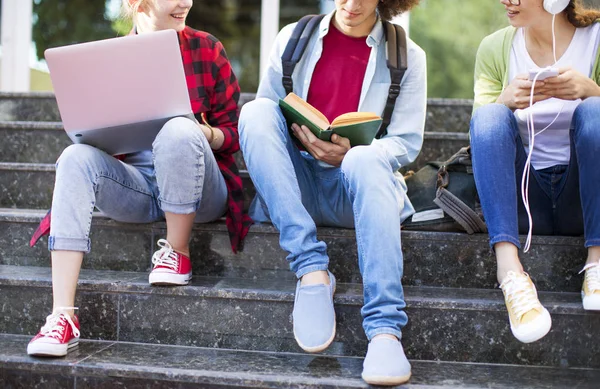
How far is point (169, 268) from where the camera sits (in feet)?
6.28

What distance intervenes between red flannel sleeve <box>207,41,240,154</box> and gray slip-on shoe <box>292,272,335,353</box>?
0.69 metres

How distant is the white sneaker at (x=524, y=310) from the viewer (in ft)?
5.23

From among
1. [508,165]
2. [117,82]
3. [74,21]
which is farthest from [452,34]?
[117,82]

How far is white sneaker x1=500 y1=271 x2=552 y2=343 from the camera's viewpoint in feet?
5.23

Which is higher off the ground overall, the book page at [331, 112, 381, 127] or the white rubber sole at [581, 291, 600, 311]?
the book page at [331, 112, 381, 127]

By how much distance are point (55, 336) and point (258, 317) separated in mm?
555

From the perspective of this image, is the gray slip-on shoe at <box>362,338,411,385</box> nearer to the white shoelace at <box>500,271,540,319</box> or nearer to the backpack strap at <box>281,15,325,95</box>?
the white shoelace at <box>500,271,540,319</box>

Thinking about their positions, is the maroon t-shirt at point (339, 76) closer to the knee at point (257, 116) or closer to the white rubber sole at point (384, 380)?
the knee at point (257, 116)

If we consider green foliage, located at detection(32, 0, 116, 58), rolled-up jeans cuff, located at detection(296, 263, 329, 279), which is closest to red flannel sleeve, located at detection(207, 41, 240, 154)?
rolled-up jeans cuff, located at detection(296, 263, 329, 279)

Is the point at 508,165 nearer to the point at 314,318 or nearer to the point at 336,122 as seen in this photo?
the point at 336,122

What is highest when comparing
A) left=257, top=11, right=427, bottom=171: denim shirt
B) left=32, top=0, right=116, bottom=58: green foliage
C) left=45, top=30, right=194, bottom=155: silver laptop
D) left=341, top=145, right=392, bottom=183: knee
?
left=32, top=0, right=116, bottom=58: green foliage

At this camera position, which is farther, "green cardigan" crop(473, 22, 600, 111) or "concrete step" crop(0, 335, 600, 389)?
"green cardigan" crop(473, 22, 600, 111)

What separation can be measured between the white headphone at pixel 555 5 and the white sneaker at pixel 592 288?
74cm

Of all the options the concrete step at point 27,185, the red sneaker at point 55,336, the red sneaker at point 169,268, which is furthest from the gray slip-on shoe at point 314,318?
the concrete step at point 27,185
